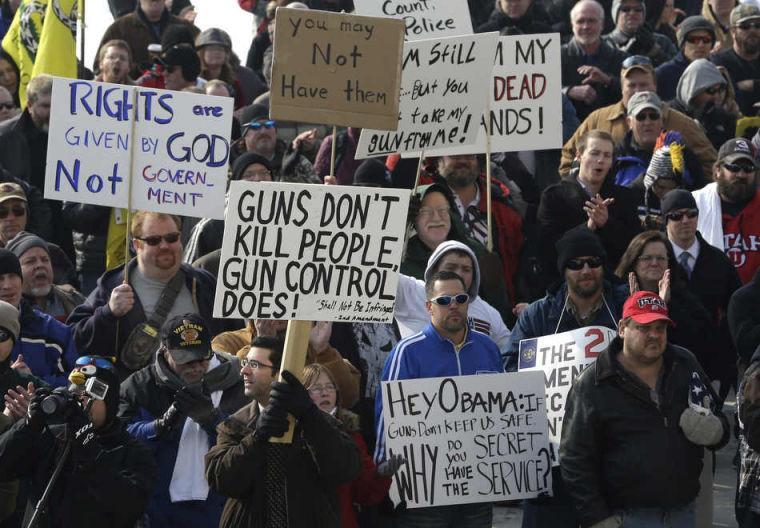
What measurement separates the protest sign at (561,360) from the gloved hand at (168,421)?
2137 mm

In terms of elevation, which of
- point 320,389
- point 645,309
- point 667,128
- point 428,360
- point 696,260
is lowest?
point 320,389

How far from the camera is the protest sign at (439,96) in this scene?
11.8 metres

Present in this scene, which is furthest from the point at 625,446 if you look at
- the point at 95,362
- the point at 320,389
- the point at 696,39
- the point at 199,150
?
the point at 696,39

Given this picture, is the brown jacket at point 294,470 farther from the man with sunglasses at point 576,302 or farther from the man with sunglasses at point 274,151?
the man with sunglasses at point 274,151

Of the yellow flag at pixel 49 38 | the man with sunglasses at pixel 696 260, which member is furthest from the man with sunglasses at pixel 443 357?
the yellow flag at pixel 49 38

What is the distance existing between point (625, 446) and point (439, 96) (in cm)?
292

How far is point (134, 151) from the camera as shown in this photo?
37.8ft

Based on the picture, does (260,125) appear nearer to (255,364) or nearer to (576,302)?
(576,302)

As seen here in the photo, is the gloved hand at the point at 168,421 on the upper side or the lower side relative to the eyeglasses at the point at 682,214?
lower

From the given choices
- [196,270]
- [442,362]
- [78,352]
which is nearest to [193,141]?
[196,270]

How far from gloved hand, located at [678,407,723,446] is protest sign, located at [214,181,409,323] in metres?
1.93

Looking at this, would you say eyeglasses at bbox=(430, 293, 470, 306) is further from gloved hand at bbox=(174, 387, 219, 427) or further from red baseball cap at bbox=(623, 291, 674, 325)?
gloved hand at bbox=(174, 387, 219, 427)

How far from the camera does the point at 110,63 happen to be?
51.1ft

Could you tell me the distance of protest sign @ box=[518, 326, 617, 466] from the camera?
35.0ft
